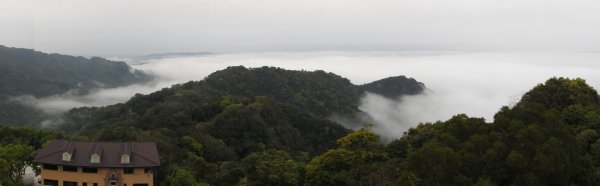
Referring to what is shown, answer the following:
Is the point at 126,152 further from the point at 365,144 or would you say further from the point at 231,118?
the point at 231,118

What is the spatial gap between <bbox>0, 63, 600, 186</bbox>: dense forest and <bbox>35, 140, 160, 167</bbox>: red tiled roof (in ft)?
7.43

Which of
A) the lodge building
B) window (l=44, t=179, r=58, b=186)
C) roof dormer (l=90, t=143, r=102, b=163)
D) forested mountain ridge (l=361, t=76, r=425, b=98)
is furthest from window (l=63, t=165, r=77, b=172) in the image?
forested mountain ridge (l=361, t=76, r=425, b=98)

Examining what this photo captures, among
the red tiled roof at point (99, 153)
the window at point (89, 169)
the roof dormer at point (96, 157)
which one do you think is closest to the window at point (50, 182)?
the red tiled roof at point (99, 153)

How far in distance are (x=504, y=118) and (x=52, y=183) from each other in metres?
27.6

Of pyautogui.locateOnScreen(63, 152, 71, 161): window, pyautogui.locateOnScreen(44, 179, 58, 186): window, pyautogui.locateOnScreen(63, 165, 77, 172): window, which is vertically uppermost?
pyautogui.locateOnScreen(63, 152, 71, 161): window

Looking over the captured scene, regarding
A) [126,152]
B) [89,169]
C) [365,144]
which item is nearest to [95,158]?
[89,169]

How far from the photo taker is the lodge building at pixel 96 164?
34281 millimetres

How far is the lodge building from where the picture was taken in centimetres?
3428

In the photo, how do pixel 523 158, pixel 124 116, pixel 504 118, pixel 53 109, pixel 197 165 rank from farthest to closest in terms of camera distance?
pixel 53 109
pixel 124 116
pixel 197 165
pixel 504 118
pixel 523 158

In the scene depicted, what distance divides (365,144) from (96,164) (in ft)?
65.2

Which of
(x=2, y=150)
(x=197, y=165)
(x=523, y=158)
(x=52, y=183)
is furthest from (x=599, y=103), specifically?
(x=2, y=150)

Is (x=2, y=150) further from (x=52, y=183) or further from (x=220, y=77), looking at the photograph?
(x=220, y=77)

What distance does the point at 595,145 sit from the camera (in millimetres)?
27531

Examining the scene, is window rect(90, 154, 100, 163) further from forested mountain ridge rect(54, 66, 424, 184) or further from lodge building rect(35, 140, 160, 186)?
forested mountain ridge rect(54, 66, 424, 184)
